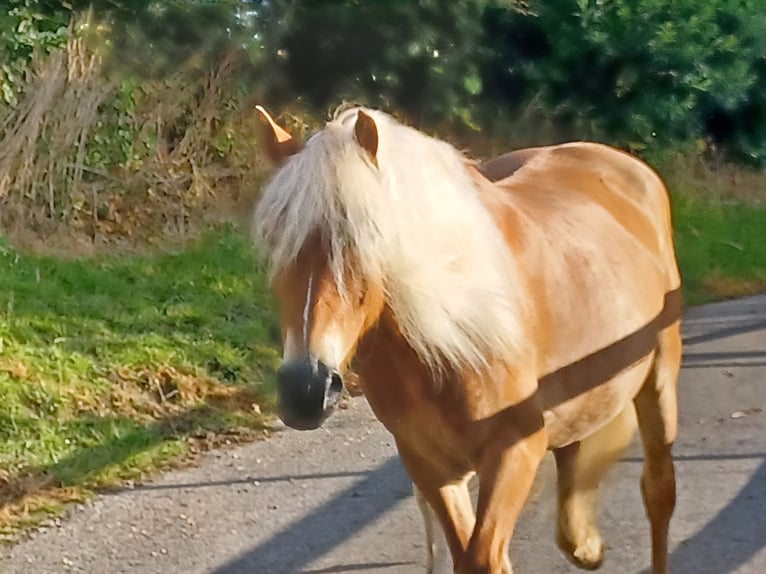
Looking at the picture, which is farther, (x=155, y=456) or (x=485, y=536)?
(x=155, y=456)

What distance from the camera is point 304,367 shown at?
2178 millimetres

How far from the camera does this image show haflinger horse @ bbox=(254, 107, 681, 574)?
2.28 meters

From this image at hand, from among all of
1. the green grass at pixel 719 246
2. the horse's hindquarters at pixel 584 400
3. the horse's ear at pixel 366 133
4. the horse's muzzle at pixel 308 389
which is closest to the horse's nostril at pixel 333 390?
the horse's muzzle at pixel 308 389

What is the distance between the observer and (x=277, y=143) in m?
2.56

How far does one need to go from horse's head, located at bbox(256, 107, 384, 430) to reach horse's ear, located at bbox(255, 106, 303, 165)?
0.14 m

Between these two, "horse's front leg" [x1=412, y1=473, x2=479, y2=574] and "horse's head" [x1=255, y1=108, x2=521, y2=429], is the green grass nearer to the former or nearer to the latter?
"horse's front leg" [x1=412, y1=473, x2=479, y2=574]

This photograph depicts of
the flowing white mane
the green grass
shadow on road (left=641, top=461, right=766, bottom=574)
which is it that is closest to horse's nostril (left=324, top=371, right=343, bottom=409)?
the flowing white mane

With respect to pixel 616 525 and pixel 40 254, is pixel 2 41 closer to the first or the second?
pixel 40 254

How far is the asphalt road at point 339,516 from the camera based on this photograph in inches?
158

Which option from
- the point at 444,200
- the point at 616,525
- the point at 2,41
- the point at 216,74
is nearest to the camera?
the point at 444,200

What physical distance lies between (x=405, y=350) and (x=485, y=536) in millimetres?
501

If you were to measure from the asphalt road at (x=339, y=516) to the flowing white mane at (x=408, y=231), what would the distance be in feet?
5.22

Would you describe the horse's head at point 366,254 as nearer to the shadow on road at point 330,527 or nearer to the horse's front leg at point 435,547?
the horse's front leg at point 435,547

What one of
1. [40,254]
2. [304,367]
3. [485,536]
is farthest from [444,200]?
[40,254]
